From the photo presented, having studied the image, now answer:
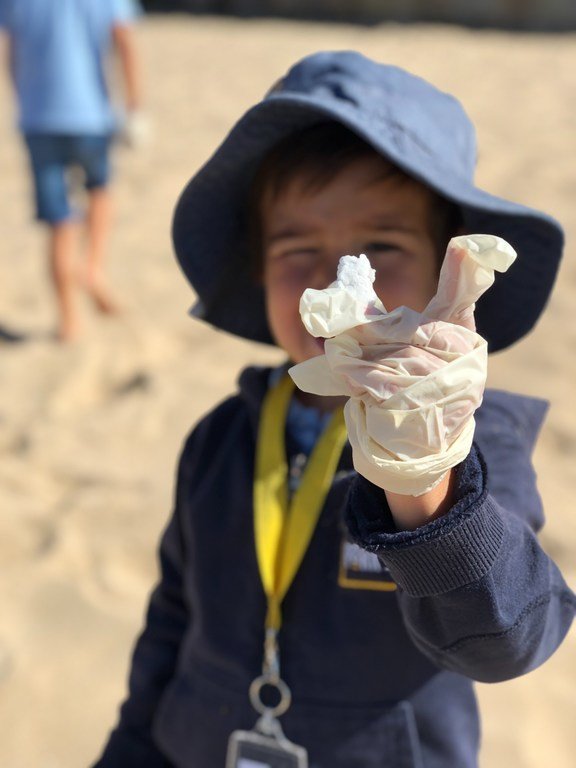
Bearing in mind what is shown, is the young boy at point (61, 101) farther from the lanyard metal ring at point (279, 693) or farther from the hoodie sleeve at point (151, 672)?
the lanyard metal ring at point (279, 693)

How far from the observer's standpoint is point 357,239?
1352 millimetres

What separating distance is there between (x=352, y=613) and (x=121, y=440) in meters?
2.07

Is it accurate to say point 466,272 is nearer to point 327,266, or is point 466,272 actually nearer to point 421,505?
point 421,505

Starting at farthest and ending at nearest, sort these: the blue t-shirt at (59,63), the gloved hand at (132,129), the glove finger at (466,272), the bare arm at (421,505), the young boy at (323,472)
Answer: the gloved hand at (132,129) → the blue t-shirt at (59,63) → the young boy at (323,472) → the bare arm at (421,505) → the glove finger at (466,272)

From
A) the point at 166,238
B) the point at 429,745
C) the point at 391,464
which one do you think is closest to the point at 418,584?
the point at 391,464

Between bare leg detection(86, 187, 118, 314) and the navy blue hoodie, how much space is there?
9.11ft

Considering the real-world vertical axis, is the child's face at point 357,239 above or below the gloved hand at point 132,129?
above

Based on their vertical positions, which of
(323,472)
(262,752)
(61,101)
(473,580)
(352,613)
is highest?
(473,580)

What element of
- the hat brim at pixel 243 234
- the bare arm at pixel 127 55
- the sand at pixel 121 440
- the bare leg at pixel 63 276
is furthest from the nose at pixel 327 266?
the bare arm at pixel 127 55

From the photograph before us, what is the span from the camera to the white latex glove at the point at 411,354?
0.83 m

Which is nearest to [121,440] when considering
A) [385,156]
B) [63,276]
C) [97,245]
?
[63,276]

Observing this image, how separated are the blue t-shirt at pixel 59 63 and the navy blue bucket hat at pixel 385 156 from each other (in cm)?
257

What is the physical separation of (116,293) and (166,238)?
32.4 inches

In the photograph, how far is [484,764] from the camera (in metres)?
1.99
